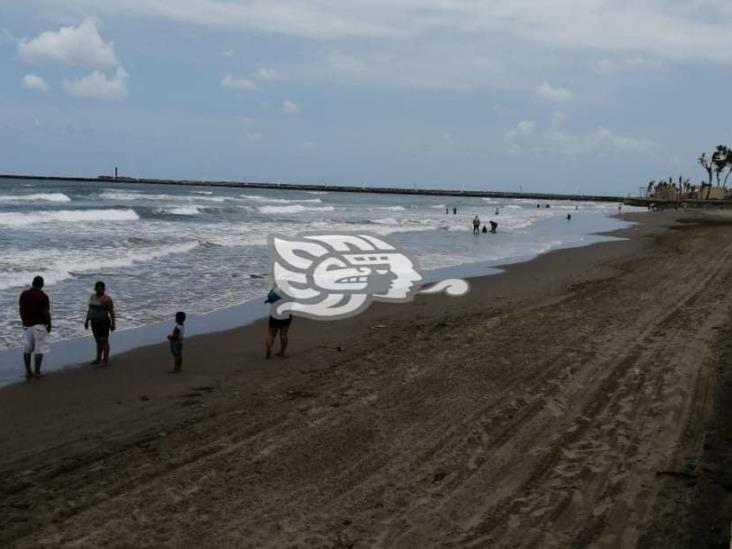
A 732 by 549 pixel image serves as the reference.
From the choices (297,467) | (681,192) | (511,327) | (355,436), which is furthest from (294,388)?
(681,192)

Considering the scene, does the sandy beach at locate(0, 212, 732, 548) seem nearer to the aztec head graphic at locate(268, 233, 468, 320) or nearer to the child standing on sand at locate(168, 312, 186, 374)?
the child standing on sand at locate(168, 312, 186, 374)

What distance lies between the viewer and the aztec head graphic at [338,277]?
13.5 metres

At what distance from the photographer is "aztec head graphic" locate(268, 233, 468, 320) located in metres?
13.5

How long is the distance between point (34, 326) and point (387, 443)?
4.64m

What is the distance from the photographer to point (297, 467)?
5430 millimetres

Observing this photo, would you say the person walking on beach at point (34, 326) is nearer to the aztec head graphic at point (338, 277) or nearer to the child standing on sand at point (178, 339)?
the child standing on sand at point (178, 339)

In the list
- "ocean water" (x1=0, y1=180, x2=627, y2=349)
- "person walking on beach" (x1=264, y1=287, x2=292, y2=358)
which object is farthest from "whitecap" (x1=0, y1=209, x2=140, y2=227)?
"person walking on beach" (x1=264, y1=287, x2=292, y2=358)

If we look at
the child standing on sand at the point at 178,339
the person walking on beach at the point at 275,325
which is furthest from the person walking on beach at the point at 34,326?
the person walking on beach at the point at 275,325

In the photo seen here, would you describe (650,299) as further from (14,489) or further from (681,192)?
(681,192)

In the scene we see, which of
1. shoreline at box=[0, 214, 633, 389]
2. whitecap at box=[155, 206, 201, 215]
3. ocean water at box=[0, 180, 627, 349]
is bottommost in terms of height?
shoreline at box=[0, 214, 633, 389]

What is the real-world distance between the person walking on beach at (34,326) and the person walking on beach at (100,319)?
592 millimetres

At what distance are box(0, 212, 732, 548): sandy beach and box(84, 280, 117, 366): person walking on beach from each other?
8.4 inches

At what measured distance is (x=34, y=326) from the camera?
796cm

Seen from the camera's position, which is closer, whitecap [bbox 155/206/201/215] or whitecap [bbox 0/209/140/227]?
whitecap [bbox 0/209/140/227]
